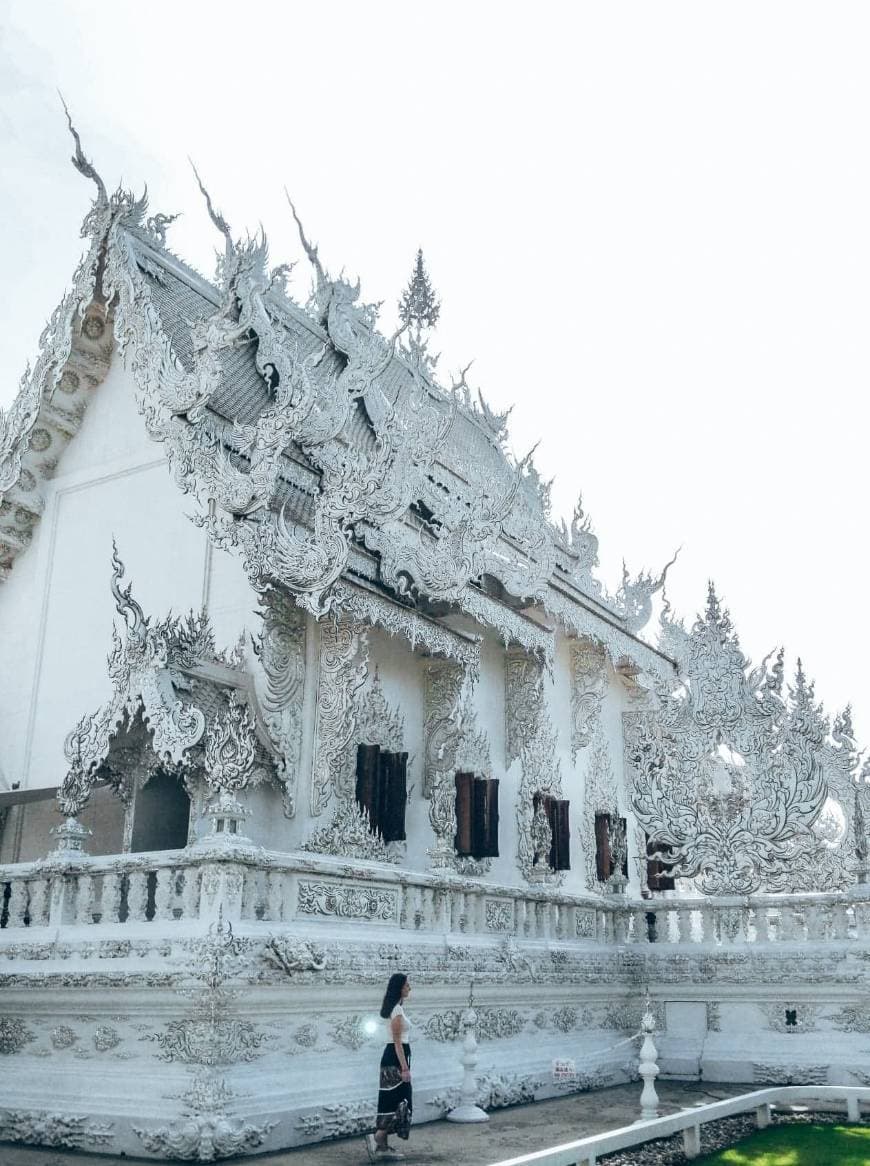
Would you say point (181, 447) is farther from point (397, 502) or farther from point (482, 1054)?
point (482, 1054)

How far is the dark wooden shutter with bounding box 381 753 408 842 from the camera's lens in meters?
8.98

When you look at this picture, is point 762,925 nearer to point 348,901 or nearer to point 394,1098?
point 348,901

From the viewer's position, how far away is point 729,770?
9.95m

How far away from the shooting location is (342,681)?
8508 mm

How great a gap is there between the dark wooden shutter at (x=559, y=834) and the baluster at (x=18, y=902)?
18.3 feet

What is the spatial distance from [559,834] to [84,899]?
5805 millimetres

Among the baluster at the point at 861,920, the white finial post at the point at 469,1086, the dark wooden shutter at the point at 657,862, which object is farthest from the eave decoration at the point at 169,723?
the baluster at the point at 861,920

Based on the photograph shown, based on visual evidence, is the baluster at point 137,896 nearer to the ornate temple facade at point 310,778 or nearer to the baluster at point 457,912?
the ornate temple facade at point 310,778

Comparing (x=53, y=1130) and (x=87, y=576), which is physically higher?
(x=87, y=576)

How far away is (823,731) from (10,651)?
7.00 meters

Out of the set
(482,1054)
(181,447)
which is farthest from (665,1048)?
(181,447)

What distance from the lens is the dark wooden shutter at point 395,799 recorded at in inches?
354

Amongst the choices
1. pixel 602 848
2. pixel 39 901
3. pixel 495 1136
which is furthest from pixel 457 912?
pixel 602 848

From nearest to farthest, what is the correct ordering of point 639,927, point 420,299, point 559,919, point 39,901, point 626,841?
1. point 39,901
2. point 559,919
3. point 639,927
4. point 626,841
5. point 420,299
